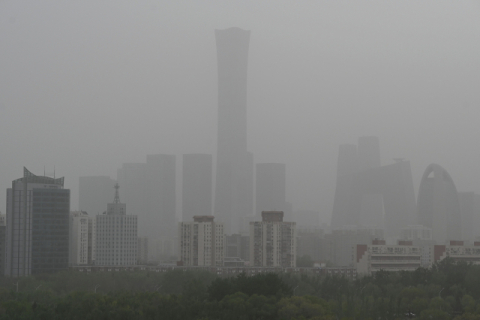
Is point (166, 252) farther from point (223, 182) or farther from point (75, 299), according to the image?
point (75, 299)

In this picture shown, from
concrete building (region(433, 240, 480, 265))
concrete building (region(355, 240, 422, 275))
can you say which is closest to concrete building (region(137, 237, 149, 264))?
concrete building (region(355, 240, 422, 275))

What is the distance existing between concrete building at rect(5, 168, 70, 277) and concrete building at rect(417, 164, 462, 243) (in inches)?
2057

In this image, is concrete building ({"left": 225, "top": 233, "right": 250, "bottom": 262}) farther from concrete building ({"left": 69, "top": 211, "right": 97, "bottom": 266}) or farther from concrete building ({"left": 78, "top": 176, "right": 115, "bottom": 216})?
concrete building ({"left": 78, "top": 176, "right": 115, "bottom": 216})

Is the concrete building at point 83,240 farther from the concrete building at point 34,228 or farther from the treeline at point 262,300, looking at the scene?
the treeline at point 262,300

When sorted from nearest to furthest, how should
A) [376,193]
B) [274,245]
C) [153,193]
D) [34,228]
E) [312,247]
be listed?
[34,228] → [274,245] → [312,247] → [376,193] → [153,193]

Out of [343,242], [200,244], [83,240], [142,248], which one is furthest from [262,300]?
[142,248]

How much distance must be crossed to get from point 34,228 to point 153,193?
54.7m

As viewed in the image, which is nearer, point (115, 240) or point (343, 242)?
point (115, 240)

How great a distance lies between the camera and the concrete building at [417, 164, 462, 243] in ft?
295

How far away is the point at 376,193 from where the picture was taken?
98.1 metres

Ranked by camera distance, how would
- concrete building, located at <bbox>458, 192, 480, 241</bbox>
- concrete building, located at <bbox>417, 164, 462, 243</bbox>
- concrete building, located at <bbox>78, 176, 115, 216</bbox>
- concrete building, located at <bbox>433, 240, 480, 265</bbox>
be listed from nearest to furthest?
concrete building, located at <bbox>433, 240, 480, 265</bbox>
concrete building, located at <bbox>417, 164, 462, 243</bbox>
concrete building, located at <bbox>458, 192, 480, 241</bbox>
concrete building, located at <bbox>78, 176, 115, 216</bbox>

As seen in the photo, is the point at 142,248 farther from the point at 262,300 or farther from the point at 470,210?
the point at 262,300

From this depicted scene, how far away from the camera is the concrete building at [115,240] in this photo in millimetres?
66875

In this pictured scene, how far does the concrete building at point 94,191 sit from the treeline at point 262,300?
216 feet
